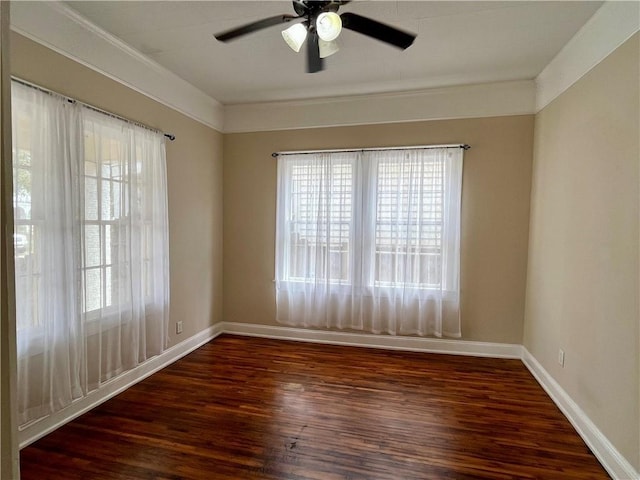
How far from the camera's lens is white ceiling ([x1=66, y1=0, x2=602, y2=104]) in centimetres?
220

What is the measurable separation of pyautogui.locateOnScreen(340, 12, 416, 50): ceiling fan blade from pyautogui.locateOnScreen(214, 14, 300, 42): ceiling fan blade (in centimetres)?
29

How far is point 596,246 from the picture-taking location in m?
2.14

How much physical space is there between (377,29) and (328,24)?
0.87ft

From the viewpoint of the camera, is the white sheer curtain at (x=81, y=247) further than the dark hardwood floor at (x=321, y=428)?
Yes

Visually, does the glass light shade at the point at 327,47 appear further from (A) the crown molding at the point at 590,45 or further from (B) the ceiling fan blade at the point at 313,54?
(A) the crown molding at the point at 590,45

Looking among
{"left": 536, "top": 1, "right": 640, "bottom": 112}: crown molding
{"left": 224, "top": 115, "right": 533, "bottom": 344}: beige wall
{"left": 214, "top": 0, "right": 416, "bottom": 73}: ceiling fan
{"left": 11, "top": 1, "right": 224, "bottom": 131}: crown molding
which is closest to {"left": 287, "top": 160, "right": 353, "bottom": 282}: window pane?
{"left": 224, "top": 115, "right": 533, "bottom": 344}: beige wall

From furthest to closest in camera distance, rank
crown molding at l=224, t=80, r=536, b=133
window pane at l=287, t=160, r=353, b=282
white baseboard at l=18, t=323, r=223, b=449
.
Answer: window pane at l=287, t=160, r=353, b=282 → crown molding at l=224, t=80, r=536, b=133 → white baseboard at l=18, t=323, r=223, b=449

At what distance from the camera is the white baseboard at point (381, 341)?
3.51 meters

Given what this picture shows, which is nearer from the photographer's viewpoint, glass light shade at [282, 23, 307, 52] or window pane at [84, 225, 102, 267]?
glass light shade at [282, 23, 307, 52]

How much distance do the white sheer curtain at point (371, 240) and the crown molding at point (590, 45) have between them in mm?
935

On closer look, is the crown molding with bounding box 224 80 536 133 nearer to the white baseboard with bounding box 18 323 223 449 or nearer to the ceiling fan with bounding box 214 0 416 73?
the ceiling fan with bounding box 214 0 416 73

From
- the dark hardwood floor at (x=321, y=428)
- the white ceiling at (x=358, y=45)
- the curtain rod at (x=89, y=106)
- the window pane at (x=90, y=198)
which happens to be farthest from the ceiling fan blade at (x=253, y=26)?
the dark hardwood floor at (x=321, y=428)

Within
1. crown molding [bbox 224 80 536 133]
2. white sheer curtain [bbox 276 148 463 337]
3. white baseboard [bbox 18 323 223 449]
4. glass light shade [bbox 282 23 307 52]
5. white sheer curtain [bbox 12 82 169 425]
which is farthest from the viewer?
white sheer curtain [bbox 276 148 463 337]

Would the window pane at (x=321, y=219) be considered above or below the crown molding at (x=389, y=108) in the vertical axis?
below
